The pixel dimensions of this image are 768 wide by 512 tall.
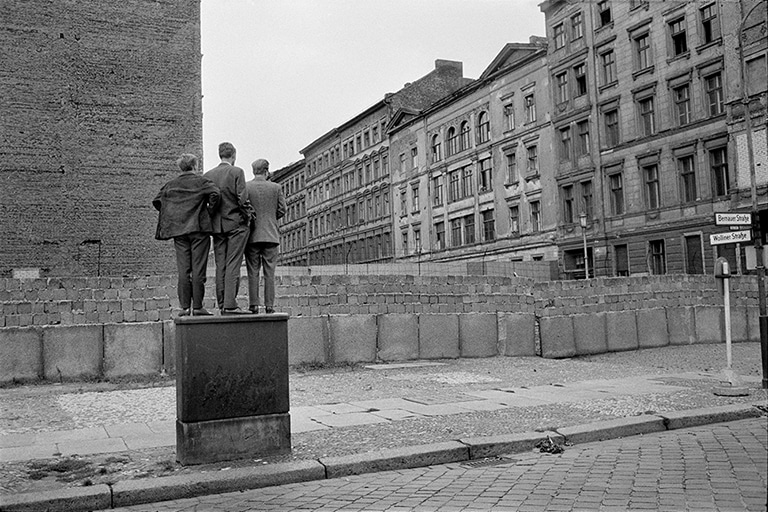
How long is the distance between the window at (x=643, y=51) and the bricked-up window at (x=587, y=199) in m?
7.09

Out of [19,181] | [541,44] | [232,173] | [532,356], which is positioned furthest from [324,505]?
[541,44]

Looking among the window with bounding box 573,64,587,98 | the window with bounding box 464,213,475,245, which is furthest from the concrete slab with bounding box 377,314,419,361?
the window with bounding box 464,213,475,245

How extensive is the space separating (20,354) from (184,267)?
24.9ft

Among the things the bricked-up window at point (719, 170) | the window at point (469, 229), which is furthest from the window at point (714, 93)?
the window at point (469, 229)

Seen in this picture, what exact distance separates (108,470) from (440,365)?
1056 cm

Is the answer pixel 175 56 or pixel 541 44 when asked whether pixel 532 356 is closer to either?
pixel 175 56

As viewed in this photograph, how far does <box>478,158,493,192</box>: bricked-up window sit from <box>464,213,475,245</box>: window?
2273 mm

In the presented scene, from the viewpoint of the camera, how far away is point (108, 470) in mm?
6922

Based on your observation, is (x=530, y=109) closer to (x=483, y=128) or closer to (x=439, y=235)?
(x=483, y=128)

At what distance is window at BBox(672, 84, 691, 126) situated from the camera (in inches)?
1513

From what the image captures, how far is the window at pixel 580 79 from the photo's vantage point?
45.5 meters

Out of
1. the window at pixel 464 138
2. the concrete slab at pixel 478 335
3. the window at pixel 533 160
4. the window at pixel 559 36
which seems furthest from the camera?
the window at pixel 464 138

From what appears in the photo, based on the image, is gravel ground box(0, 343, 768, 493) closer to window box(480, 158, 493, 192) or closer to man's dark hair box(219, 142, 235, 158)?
man's dark hair box(219, 142, 235, 158)

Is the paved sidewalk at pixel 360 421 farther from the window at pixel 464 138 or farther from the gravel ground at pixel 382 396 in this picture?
the window at pixel 464 138
